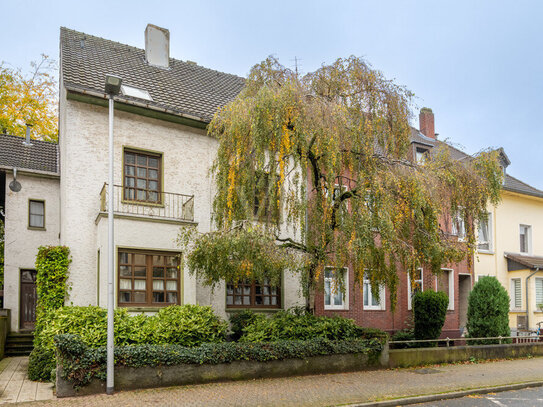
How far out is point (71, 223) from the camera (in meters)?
13.4

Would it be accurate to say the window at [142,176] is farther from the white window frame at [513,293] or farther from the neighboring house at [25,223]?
the white window frame at [513,293]

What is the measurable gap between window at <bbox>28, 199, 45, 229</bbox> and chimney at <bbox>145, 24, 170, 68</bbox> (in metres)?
6.53

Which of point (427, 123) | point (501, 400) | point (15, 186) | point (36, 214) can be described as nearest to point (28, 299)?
point (36, 214)

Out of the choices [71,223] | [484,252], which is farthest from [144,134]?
[484,252]

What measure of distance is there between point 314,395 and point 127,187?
24.7 ft

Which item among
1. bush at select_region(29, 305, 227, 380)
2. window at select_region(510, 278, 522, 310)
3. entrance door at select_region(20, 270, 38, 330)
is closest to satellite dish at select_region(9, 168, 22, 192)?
entrance door at select_region(20, 270, 38, 330)

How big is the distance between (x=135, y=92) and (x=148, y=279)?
5.71 m

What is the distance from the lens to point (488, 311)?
57.9 ft

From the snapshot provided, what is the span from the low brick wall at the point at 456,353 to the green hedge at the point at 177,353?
117 centimetres

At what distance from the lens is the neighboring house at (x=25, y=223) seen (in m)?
17.9

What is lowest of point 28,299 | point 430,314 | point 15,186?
point 430,314

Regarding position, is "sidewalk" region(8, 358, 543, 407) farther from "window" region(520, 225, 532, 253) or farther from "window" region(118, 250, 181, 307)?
"window" region(520, 225, 532, 253)

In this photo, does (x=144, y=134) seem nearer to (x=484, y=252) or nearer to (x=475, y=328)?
(x=475, y=328)

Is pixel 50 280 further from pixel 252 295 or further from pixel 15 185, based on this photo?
pixel 15 185
